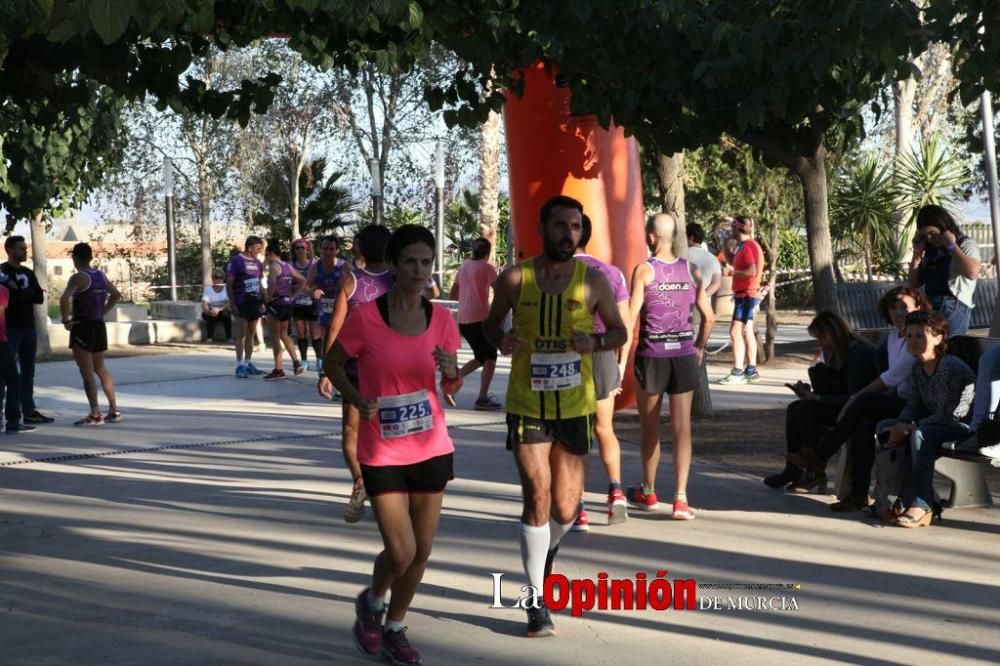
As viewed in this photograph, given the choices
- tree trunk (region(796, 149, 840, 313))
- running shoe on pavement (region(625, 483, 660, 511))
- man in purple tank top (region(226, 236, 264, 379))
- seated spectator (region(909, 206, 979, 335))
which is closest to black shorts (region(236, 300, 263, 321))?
man in purple tank top (region(226, 236, 264, 379))

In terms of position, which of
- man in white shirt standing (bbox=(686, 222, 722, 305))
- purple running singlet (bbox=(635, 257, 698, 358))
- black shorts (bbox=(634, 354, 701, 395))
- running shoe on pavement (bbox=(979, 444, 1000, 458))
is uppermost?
man in white shirt standing (bbox=(686, 222, 722, 305))

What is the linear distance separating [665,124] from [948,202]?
57.3ft

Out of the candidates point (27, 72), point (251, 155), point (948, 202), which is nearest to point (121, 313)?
point (251, 155)

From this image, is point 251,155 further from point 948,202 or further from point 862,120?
point 862,120

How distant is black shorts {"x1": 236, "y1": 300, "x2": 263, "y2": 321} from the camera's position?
18094 mm

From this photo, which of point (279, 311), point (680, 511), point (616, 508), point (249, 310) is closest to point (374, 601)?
point (616, 508)

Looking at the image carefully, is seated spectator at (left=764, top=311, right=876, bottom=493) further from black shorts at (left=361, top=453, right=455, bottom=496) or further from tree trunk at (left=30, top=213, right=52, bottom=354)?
tree trunk at (left=30, top=213, right=52, bottom=354)

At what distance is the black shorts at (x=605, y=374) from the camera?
Result: 862 cm

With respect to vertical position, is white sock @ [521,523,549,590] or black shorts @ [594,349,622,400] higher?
black shorts @ [594,349,622,400]

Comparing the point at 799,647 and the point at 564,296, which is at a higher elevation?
the point at 564,296

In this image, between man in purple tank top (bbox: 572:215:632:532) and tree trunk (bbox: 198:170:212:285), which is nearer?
man in purple tank top (bbox: 572:215:632:532)

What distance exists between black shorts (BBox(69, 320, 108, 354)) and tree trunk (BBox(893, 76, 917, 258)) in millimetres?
16027

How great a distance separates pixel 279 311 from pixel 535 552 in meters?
11.8

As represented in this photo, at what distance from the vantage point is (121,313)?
87.4ft
